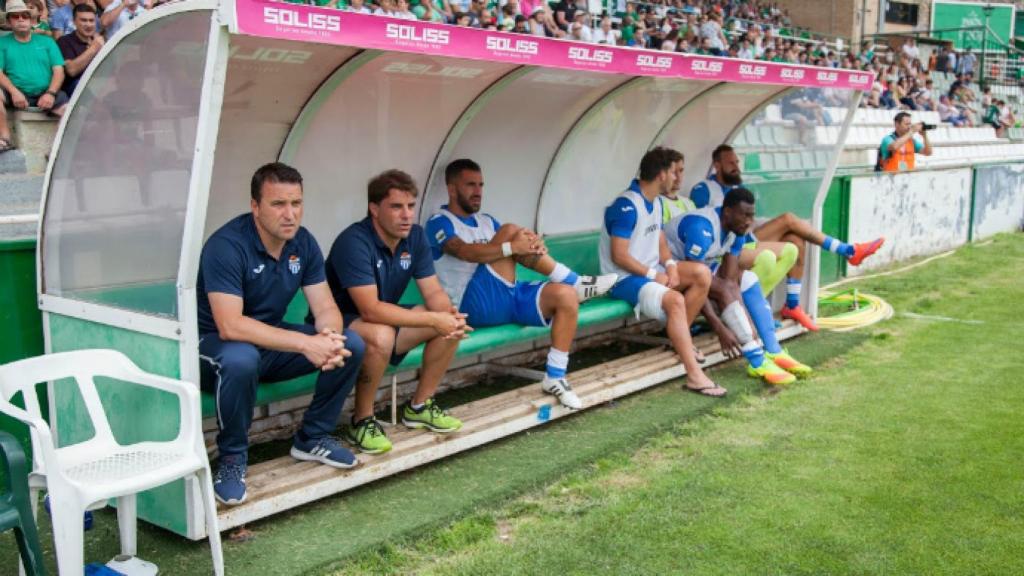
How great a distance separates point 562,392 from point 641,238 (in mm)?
1368

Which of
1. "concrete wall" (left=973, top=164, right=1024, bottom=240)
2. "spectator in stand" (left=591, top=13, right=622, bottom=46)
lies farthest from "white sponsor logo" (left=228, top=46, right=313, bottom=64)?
"spectator in stand" (left=591, top=13, right=622, bottom=46)

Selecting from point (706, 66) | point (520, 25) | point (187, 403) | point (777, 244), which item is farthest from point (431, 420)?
point (520, 25)

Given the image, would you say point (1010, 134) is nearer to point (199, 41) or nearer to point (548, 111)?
point (548, 111)

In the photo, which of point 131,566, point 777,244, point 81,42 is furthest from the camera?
point 81,42

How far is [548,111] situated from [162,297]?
3.44 m

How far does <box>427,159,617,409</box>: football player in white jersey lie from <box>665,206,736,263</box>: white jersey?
1.30m

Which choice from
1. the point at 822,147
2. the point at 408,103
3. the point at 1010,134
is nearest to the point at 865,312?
the point at 822,147

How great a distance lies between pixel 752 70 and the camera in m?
6.49

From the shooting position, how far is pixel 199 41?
3.51m

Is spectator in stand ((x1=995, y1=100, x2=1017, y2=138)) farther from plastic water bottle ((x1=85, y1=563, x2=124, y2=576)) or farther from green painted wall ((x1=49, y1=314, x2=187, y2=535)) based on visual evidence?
plastic water bottle ((x1=85, y1=563, x2=124, y2=576))

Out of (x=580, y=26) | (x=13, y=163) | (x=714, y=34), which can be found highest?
(x=714, y=34)

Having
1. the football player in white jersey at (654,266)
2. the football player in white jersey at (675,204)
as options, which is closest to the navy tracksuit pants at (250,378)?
the football player in white jersey at (654,266)

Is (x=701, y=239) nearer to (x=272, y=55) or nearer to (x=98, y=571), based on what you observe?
(x=272, y=55)

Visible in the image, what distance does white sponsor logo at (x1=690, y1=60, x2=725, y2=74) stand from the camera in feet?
19.3
